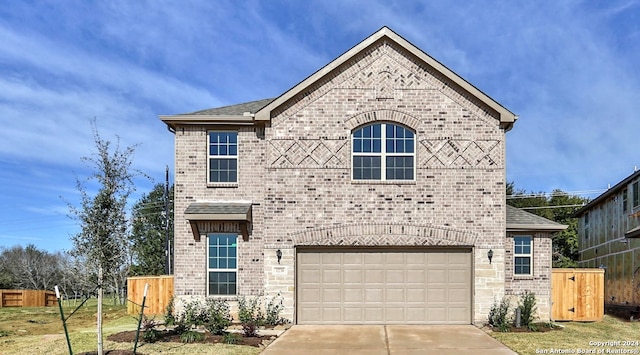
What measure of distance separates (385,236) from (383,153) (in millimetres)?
2501

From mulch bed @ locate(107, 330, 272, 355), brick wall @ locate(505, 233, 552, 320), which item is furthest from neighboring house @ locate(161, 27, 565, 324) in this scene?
mulch bed @ locate(107, 330, 272, 355)

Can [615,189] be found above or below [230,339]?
above

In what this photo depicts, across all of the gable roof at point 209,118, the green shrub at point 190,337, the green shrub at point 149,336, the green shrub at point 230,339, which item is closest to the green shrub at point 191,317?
the green shrub at point 190,337

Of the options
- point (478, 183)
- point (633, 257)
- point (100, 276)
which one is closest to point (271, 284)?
point (100, 276)

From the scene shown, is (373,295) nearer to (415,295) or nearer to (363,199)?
(415,295)

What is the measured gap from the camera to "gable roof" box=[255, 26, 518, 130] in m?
15.4

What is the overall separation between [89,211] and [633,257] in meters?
20.6

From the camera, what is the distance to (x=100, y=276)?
10.5 metres

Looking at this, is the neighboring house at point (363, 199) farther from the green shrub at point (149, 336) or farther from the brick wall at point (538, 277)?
the green shrub at point (149, 336)

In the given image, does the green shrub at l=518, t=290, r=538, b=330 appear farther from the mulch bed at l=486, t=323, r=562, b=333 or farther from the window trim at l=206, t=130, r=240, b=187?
the window trim at l=206, t=130, r=240, b=187

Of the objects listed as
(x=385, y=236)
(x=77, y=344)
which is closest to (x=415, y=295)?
(x=385, y=236)

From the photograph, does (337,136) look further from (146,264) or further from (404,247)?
(146,264)

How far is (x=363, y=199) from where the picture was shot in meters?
15.3

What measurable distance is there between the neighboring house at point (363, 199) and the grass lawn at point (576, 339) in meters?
1.95
